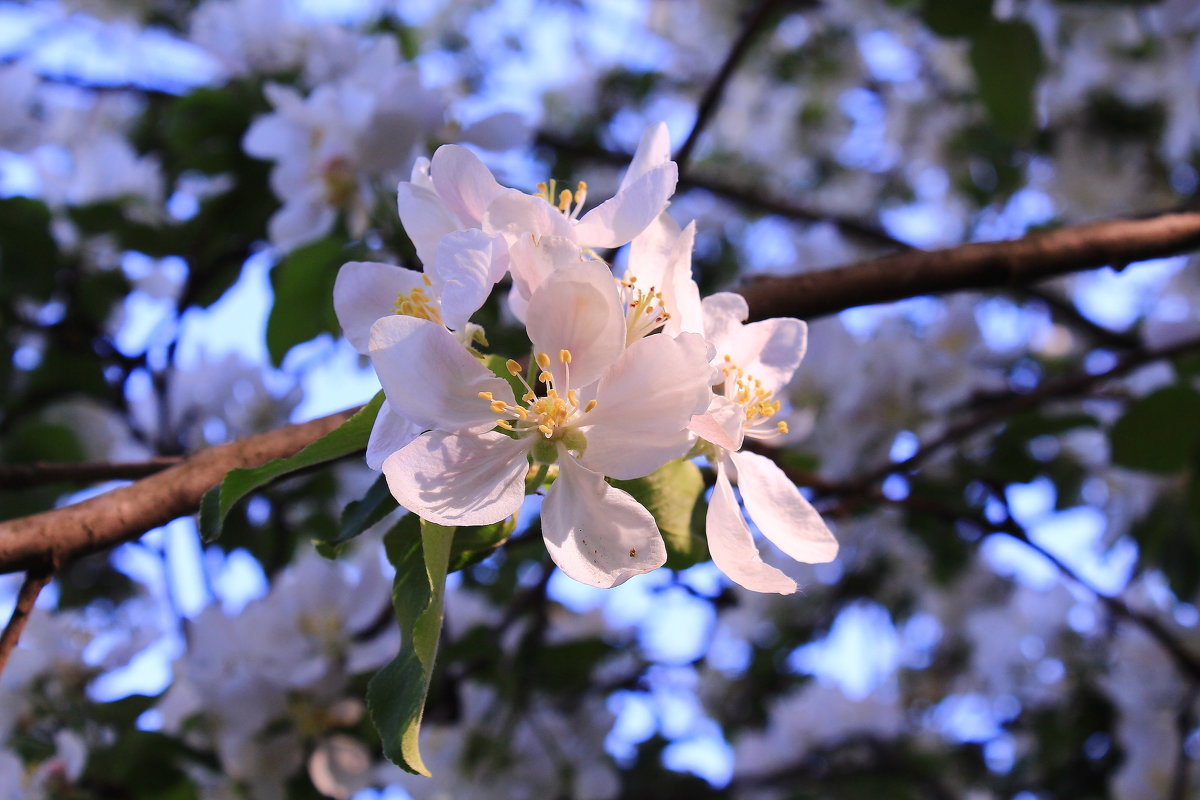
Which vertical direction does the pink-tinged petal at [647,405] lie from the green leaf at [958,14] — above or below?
above

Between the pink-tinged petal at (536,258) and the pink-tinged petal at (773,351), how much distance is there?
239 mm

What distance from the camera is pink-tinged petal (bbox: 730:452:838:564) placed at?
0.82 m

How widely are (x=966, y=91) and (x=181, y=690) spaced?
399 cm

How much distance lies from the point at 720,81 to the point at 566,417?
1.22 m

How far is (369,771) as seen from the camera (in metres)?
1.48

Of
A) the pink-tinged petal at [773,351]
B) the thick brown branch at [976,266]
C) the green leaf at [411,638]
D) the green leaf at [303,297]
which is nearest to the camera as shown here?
the green leaf at [411,638]

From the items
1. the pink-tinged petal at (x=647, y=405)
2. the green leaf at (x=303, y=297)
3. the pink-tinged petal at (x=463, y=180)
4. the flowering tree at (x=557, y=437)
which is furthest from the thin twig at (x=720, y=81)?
the pink-tinged petal at (x=647, y=405)

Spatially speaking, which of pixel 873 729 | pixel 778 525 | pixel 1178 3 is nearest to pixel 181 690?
pixel 778 525

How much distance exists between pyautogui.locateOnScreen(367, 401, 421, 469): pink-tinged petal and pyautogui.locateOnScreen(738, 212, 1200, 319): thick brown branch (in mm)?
435

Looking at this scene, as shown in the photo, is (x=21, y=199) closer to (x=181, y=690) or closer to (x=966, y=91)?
(x=181, y=690)

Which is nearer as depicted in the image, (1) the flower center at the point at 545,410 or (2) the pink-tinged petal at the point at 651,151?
(1) the flower center at the point at 545,410

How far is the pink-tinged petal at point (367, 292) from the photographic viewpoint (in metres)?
0.85

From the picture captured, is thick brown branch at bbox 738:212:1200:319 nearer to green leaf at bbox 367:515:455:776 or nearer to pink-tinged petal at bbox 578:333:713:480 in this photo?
pink-tinged petal at bbox 578:333:713:480

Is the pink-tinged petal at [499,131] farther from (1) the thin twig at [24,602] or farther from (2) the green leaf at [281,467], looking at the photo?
(1) the thin twig at [24,602]
